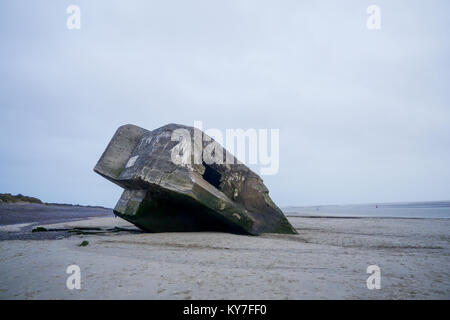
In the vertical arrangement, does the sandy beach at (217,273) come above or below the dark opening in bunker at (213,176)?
below

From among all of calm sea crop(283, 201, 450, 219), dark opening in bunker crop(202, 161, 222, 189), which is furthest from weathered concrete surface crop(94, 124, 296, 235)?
calm sea crop(283, 201, 450, 219)

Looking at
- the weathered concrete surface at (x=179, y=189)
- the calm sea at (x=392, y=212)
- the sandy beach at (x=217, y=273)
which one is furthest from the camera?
the calm sea at (x=392, y=212)

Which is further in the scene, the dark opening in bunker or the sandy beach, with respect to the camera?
the dark opening in bunker

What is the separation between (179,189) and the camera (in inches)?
222

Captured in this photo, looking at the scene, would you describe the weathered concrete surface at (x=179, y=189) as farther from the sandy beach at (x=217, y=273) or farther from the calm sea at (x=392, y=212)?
the calm sea at (x=392, y=212)

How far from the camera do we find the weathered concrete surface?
19.0 ft

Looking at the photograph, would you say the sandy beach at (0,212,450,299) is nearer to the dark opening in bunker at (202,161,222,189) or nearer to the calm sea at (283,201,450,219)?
the dark opening in bunker at (202,161,222,189)

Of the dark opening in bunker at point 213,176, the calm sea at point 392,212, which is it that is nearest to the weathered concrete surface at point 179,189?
the dark opening in bunker at point 213,176

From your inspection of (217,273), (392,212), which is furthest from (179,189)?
(392,212)

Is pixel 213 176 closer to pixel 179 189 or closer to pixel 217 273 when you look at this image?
pixel 179 189

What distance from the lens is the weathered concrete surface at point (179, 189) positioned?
578cm
